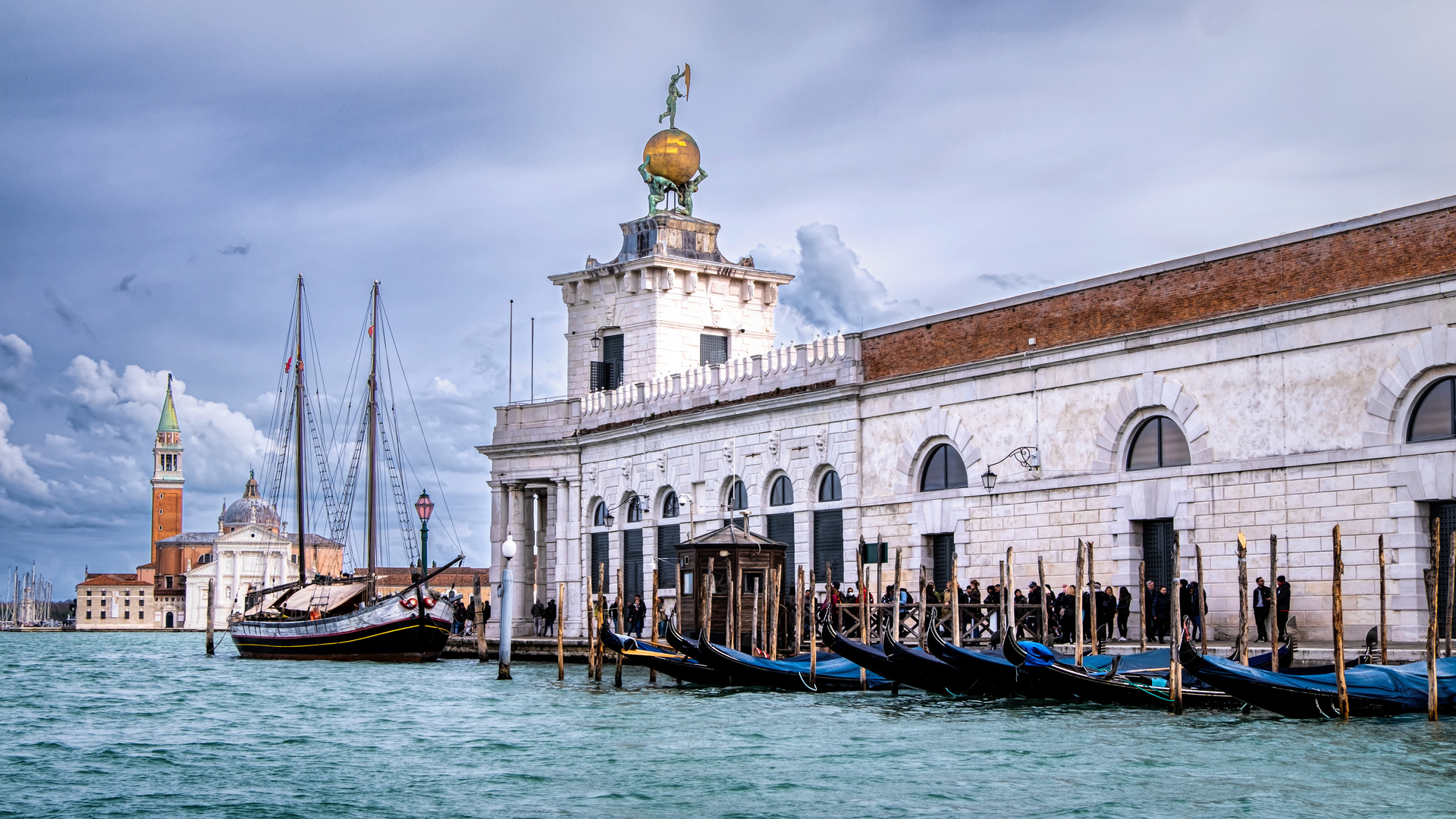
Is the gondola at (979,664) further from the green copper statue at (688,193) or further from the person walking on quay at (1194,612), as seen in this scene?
the green copper statue at (688,193)

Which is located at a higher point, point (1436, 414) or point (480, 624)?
point (1436, 414)

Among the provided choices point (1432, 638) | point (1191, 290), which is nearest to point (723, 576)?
point (1191, 290)

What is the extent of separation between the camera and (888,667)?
23.2 metres

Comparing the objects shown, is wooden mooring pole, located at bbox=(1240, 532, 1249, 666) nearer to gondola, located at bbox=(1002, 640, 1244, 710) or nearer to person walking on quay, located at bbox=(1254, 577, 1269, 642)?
gondola, located at bbox=(1002, 640, 1244, 710)

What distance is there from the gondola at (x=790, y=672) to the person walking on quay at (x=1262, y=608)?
5223mm

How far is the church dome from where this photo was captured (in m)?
127

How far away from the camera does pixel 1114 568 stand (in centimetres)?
2562

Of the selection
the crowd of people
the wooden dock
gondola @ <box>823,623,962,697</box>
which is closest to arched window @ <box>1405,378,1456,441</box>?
the crowd of people

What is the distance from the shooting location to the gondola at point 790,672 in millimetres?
24562

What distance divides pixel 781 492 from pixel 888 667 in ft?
34.5

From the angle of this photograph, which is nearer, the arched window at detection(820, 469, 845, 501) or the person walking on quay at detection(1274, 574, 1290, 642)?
the person walking on quay at detection(1274, 574, 1290, 642)

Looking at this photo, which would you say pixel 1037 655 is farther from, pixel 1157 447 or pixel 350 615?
pixel 350 615

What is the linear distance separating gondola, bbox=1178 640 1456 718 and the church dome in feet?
376

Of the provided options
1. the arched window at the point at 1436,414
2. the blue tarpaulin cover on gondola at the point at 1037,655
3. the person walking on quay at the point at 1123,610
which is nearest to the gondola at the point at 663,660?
the person walking on quay at the point at 1123,610
